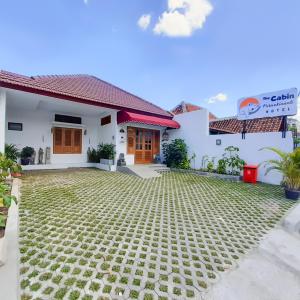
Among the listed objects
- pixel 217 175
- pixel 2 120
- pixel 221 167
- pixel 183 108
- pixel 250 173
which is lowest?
pixel 217 175

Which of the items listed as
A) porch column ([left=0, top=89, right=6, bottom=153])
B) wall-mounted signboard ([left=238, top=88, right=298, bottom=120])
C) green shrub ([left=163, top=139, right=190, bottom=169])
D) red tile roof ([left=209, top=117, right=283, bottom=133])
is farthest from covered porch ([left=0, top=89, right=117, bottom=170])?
red tile roof ([left=209, top=117, right=283, bottom=133])

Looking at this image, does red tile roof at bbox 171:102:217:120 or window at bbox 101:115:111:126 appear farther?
red tile roof at bbox 171:102:217:120

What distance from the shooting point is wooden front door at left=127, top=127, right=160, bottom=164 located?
11.7 m

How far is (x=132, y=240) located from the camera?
305cm

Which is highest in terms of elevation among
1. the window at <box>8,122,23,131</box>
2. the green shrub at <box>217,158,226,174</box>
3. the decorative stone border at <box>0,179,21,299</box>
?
the window at <box>8,122,23,131</box>

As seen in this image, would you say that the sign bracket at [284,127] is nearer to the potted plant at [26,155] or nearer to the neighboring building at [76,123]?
the neighboring building at [76,123]

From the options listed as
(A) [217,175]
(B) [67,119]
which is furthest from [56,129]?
(A) [217,175]

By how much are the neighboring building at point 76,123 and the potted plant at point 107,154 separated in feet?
0.97

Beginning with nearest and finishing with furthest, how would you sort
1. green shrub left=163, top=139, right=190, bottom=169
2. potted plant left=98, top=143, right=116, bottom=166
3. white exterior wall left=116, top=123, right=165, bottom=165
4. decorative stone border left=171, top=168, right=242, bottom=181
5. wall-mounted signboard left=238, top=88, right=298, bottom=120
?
wall-mounted signboard left=238, top=88, right=298, bottom=120, decorative stone border left=171, top=168, right=242, bottom=181, potted plant left=98, top=143, right=116, bottom=166, white exterior wall left=116, top=123, right=165, bottom=165, green shrub left=163, top=139, right=190, bottom=169

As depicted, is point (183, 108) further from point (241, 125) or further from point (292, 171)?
point (292, 171)

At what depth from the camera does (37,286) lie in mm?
1973

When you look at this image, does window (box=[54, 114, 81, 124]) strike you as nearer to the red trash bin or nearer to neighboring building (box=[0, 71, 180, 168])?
neighboring building (box=[0, 71, 180, 168])

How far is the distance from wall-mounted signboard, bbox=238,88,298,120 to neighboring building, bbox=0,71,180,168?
4234 millimetres

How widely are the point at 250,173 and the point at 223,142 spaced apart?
2344 millimetres
